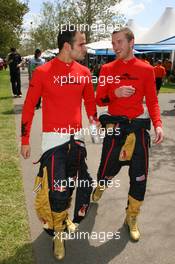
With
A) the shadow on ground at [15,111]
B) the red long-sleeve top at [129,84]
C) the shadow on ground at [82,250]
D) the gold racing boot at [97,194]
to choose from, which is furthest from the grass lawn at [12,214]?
the shadow on ground at [15,111]

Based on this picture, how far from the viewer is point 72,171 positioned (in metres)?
3.59

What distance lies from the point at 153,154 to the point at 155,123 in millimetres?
3630

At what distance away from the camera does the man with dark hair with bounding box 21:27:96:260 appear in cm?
337

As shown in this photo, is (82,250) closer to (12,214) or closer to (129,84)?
(12,214)

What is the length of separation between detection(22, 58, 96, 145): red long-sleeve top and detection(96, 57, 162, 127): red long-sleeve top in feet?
1.10

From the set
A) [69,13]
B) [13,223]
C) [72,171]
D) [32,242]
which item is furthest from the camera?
[69,13]

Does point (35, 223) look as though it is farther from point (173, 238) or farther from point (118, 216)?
point (173, 238)

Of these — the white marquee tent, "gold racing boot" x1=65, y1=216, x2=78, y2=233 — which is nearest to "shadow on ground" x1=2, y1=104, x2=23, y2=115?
"gold racing boot" x1=65, y1=216, x2=78, y2=233

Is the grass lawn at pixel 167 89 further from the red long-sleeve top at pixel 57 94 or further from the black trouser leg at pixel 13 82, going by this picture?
the red long-sleeve top at pixel 57 94

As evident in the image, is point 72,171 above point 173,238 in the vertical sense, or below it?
above

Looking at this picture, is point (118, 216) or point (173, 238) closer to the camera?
point (173, 238)

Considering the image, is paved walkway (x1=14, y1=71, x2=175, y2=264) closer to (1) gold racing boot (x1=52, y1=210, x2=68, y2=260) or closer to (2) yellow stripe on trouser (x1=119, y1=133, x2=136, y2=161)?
(1) gold racing boot (x1=52, y1=210, x2=68, y2=260)

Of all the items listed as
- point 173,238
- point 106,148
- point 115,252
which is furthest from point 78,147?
point 173,238

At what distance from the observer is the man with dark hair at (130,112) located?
12.1 ft
